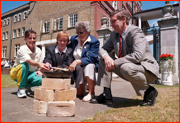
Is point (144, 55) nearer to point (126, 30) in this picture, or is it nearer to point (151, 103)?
point (126, 30)

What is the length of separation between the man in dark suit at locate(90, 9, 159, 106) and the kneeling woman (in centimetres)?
144

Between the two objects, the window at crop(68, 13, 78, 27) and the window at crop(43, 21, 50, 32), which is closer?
the window at crop(68, 13, 78, 27)

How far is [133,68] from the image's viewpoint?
213cm

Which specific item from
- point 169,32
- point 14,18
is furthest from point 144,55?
point 14,18

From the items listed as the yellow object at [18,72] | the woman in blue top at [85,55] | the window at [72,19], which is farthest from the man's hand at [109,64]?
the window at [72,19]

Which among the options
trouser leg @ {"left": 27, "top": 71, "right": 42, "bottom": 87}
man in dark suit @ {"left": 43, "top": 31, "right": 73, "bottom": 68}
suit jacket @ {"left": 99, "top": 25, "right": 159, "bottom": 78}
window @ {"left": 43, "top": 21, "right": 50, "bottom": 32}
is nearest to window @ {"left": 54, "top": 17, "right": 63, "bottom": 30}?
window @ {"left": 43, "top": 21, "right": 50, "bottom": 32}

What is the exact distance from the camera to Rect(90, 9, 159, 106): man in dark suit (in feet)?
7.10

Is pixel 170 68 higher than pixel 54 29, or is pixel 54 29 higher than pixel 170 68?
pixel 54 29

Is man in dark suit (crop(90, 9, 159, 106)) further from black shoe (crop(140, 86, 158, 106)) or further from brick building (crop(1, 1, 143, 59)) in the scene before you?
brick building (crop(1, 1, 143, 59))

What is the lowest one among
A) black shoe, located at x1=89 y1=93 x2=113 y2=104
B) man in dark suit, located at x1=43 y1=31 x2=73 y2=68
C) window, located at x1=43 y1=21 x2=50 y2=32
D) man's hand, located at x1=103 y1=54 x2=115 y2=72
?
black shoe, located at x1=89 y1=93 x2=113 y2=104

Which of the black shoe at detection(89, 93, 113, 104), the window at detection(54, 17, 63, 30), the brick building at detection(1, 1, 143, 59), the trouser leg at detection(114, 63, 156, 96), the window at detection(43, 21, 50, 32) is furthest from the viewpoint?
the window at detection(43, 21, 50, 32)

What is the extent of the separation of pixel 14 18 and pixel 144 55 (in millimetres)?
28974

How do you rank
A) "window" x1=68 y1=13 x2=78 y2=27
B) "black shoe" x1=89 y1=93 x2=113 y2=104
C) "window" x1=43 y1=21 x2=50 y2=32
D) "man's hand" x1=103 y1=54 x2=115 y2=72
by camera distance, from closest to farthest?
"man's hand" x1=103 y1=54 x2=115 y2=72
"black shoe" x1=89 y1=93 x2=113 y2=104
"window" x1=68 y1=13 x2=78 y2=27
"window" x1=43 y1=21 x2=50 y2=32

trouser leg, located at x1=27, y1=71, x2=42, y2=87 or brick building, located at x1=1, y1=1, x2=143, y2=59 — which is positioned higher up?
brick building, located at x1=1, y1=1, x2=143, y2=59
